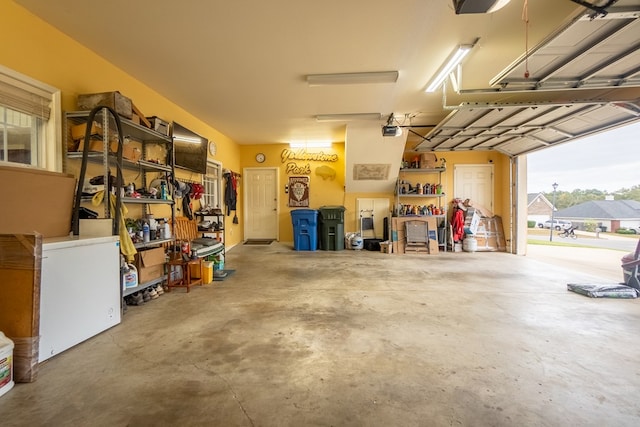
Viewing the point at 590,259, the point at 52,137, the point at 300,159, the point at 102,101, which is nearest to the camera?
the point at 52,137

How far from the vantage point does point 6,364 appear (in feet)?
5.05

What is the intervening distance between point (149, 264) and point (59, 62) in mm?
2319

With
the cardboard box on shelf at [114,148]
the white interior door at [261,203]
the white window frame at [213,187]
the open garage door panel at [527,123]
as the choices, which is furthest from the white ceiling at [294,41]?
the white interior door at [261,203]

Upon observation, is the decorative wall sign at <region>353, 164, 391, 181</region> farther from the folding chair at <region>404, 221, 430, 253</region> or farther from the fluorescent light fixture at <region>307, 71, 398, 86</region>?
the fluorescent light fixture at <region>307, 71, 398, 86</region>

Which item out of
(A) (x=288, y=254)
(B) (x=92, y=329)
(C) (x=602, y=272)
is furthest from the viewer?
(A) (x=288, y=254)

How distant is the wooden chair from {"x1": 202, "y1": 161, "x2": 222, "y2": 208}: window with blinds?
136 cm

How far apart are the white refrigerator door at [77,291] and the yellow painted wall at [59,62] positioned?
1354mm

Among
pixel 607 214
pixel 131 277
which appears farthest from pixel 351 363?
pixel 607 214

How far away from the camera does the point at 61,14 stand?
93.7 inches

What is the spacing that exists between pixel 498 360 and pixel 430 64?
10.9 ft

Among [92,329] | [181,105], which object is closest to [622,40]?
[92,329]

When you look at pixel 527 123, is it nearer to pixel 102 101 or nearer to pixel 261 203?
pixel 102 101

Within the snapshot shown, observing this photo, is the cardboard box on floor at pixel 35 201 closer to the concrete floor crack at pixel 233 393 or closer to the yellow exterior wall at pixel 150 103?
the yellow exterior wall at pixel 150 103

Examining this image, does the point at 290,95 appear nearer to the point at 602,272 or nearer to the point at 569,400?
the point at 569,400
